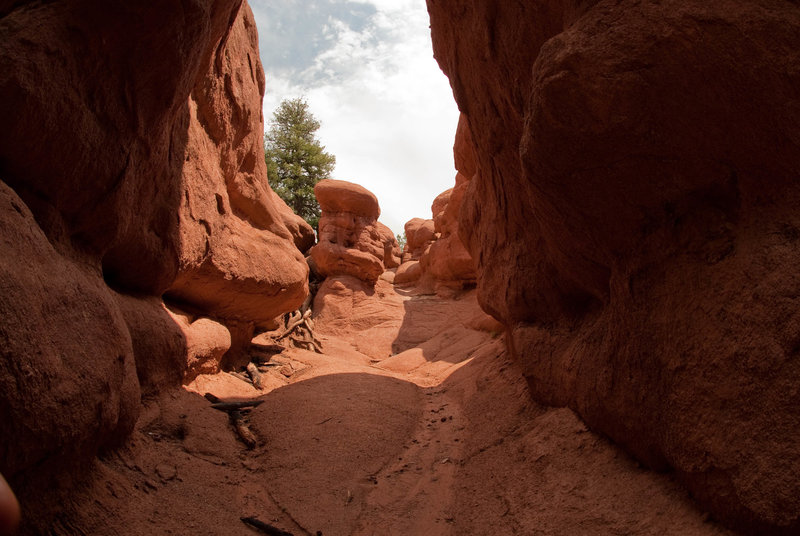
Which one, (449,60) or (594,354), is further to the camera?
(449,60)

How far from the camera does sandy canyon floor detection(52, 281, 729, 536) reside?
95.5 inches

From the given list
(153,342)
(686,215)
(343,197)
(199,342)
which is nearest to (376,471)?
(153,342)

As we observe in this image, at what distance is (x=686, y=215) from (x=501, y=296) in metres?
2.72

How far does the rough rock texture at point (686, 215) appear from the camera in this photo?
1.92 metres

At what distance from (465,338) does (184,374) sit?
18.1ft

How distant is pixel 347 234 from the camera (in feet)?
46.5

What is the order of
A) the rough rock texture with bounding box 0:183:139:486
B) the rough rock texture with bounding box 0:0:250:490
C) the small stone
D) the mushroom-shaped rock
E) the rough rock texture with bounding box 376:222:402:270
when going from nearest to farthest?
the rough rock texture with bounding box 0:183:139:486
the rough rock texture with bounding box 0:0:250:490
the small stone
the mushroom-shaped rock
the rough rock texture with bounding box 376:222:402:270

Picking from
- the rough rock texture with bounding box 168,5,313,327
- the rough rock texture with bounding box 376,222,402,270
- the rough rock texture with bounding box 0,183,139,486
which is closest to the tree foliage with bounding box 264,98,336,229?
the rough rock texture with bounding box 376,222,402,270

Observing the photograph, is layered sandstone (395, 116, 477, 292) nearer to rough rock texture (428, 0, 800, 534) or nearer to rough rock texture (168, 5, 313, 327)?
rough rock texture (168, 5, 313, 327)

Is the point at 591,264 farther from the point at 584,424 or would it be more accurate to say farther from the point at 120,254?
the point at 120,254

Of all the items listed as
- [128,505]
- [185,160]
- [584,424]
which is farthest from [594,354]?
[185,160]

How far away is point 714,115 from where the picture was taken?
7.09ft

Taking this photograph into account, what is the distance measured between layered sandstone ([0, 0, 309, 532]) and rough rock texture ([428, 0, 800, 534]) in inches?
97.9

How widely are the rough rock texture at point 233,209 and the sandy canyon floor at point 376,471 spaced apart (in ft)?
3.75
